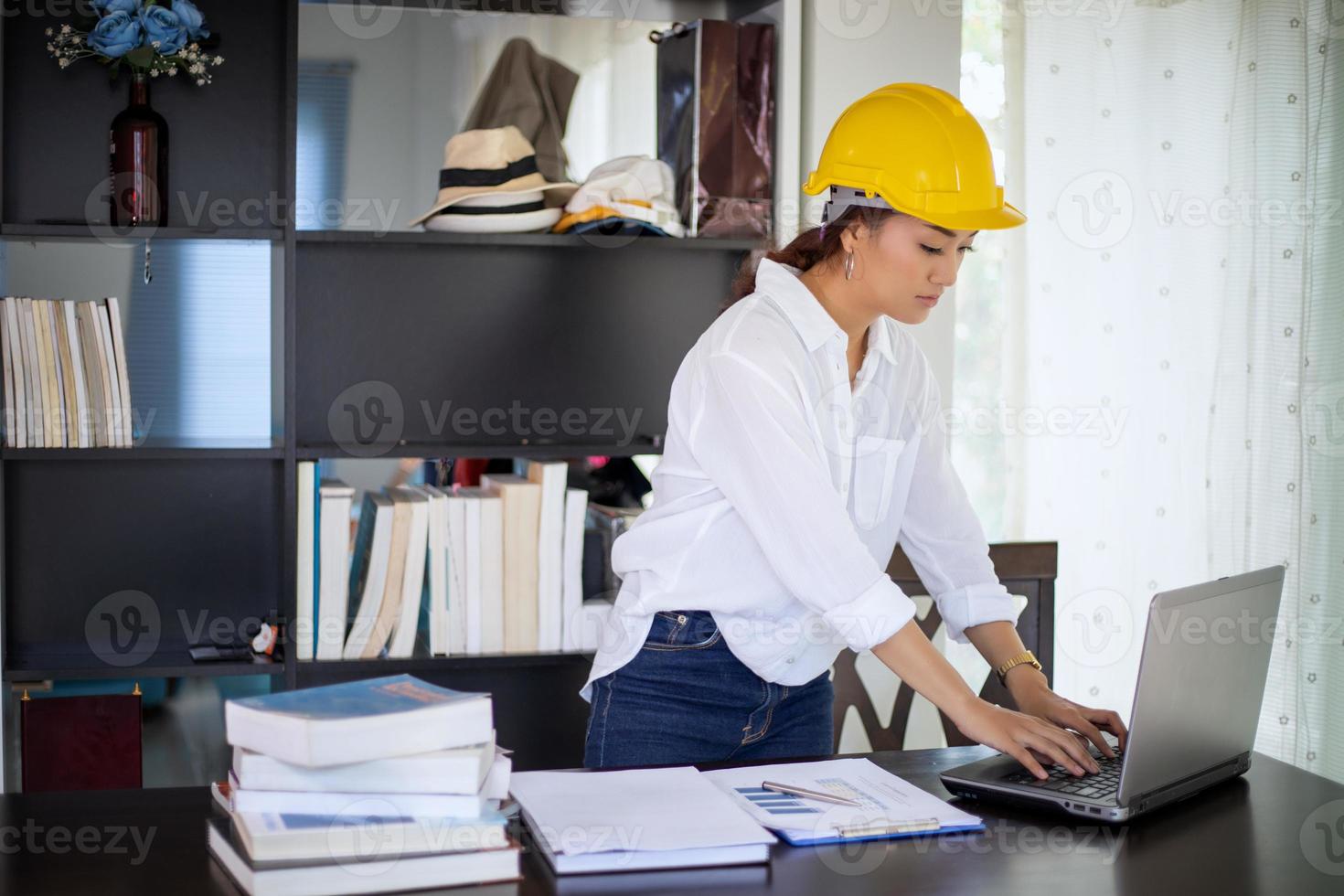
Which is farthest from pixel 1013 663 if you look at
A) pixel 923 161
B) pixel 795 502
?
pixel 923 161

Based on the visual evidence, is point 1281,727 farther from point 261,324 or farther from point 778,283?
point 261,324

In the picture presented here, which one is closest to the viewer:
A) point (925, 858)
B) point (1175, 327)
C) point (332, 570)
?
point (925, 858)

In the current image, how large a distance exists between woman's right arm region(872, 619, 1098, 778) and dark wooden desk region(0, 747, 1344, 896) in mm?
74

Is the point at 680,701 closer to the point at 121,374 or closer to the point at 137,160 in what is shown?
the point at 121,374

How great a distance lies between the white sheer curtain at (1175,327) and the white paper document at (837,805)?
5.97ft

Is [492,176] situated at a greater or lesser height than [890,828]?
greater

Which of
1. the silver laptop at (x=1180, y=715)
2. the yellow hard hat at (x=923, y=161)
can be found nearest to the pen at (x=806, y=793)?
the silver laptop at (x=1180, y=715)

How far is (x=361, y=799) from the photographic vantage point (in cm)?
115

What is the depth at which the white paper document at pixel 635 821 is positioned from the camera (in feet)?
3.94

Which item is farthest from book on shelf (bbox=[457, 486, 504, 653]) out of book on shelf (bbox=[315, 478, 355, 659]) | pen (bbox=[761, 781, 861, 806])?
pen (bbox=[761, 781, 861, 806])

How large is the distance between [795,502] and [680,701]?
0.36m

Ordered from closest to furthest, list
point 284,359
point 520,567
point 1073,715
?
1. point 1073,715
2. point 284,359
3. point 520,567

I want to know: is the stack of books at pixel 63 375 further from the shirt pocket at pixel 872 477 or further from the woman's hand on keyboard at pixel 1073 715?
the woman's hand on keyboard at pixel 1073 715

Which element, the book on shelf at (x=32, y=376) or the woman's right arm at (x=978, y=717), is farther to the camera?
the book on shelf at (x=32, y=376)
